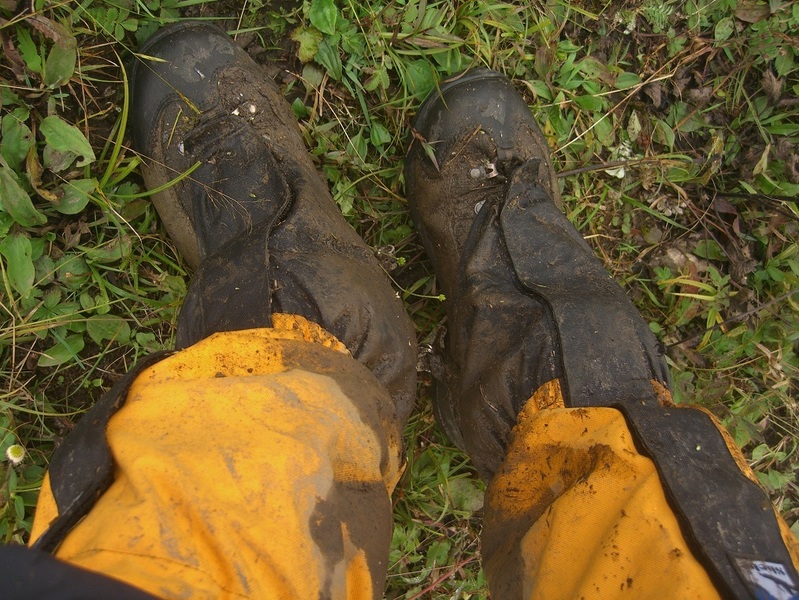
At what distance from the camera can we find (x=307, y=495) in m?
1.02

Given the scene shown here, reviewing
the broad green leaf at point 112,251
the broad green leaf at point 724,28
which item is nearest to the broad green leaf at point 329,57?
the broad green leaf at point 112,251

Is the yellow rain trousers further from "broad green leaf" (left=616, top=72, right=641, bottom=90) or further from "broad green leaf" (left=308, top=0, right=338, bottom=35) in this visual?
"broad green leaf" (left=616, top=72, right=641, bottom=90)

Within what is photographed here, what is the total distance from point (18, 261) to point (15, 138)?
1.09ft

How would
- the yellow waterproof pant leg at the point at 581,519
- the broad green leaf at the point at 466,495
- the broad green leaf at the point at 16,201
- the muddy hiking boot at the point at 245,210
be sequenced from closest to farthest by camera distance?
the yellow waterproof pant leg at the point at 581,519, the muddy hiking boot at the point at 245,210, the broad green leaf at the point at 16,201, the broad green leaf at the point at 466,495

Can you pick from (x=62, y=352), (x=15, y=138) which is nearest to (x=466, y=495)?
(x=62, y=352)

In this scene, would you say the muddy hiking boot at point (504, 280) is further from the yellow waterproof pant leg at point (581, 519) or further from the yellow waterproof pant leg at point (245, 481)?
the yellow waterproof pant leg at point (245, 481)

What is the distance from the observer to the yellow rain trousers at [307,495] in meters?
0.92

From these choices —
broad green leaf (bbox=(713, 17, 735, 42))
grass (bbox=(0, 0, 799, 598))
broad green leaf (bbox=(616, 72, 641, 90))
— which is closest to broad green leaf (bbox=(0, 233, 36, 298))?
grass (bbox=(0, 0, 799, 598))

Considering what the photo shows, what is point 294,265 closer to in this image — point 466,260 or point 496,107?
point 466,260

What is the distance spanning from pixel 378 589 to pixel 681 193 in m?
1.70

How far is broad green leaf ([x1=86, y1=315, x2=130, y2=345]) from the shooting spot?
1.77 m

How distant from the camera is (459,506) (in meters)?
2.00

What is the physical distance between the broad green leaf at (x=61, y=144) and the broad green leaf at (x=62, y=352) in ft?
1.59

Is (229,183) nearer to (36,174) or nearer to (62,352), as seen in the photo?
(36,174)
